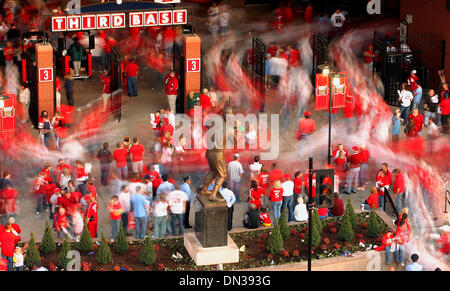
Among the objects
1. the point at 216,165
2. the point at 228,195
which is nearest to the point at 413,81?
the point at 228,195

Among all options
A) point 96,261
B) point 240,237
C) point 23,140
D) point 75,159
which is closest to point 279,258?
point 240,237

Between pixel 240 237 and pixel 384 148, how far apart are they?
311 inches

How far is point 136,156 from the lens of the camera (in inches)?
1422

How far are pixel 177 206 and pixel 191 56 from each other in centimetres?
963

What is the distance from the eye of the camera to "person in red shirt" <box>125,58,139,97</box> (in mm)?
42406

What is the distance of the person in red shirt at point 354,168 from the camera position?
36156mm

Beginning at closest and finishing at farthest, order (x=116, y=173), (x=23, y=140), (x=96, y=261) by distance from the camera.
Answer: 1. (x=96, y=261)
2. (x=116, y=173)
3. (x=23, y=140)

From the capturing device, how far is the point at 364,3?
5159 cm

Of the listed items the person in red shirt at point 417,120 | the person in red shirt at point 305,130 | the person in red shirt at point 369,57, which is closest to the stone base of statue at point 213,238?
the person in red shirt at point 305,130

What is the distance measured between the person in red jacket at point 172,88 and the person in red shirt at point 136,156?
545 cm

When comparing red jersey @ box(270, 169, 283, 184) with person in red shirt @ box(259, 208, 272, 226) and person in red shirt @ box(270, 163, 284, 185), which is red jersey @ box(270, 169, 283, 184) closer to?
person in red shirt @ box(270, 163, 284, 185)

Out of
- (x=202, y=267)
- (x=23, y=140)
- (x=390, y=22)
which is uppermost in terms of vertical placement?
(x=390, y=22)

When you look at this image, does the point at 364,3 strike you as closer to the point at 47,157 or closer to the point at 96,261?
the point at 47,157

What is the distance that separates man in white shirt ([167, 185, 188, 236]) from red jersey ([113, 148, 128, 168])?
10.8 ft
